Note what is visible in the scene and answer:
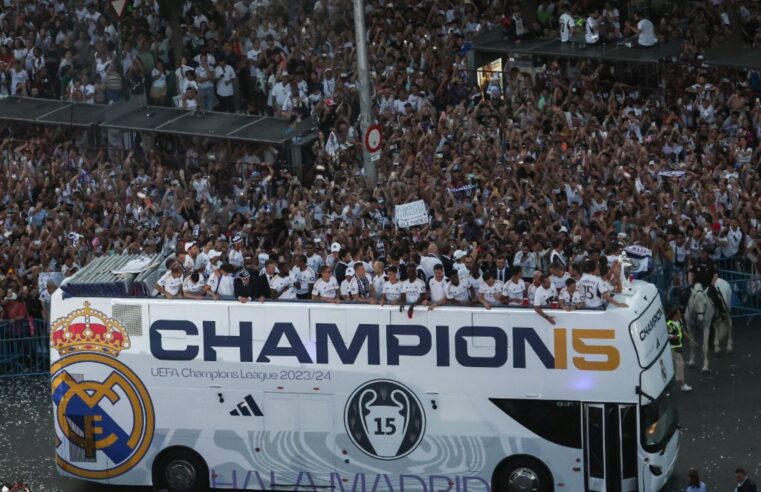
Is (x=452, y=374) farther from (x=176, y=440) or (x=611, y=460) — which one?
(x=176, y=440)

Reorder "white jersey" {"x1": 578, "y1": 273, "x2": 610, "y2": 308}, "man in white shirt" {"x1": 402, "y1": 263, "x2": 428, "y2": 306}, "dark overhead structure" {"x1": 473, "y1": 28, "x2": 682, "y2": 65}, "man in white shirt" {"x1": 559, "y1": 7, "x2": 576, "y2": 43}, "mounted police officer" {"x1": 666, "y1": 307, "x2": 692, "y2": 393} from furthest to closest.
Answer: "man in white shirt" {"x1": 559, "y1": 7, "x2": 576, "y2": 43}
"dark overhead structure" {"x1": 473, "y1": 28, "x2": 682, "y2": 65}
"mounted police officer" {"x1": 666, "y1": 307, "x2": 692, "y2": 393}
"man in white shirt" {"x1": 402, "y1": 263, "x2": 428, "y2": 306}
"white jersey" {"x1": 578, "y1": 273, "x2": 610, "y2": 308}

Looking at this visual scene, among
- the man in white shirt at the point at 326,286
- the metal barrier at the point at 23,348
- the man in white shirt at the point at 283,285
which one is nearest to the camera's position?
the man in white shirt at the point at 326,286

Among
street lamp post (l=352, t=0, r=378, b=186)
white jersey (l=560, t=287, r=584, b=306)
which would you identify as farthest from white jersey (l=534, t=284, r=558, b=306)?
street lamp post (l=352, t=0, r=378, b=186)

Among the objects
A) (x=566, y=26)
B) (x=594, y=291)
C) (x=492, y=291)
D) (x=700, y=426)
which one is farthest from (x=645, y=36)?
(x=594, y=291)

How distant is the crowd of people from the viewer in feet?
84.0

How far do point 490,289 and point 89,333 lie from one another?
17.1 ft

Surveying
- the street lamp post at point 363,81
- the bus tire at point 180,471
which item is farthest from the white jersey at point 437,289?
the street lamp post at point 363,81

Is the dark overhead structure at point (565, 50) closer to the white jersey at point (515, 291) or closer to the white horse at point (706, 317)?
the white horse at point (706, 317)

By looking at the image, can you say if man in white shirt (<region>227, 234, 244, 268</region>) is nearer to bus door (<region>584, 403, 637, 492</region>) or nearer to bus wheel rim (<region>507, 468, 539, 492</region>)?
bus wheel rim (<region>507, 468, 539, 492</region>)

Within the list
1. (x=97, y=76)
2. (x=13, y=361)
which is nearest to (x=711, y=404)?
(x=13, y=361)

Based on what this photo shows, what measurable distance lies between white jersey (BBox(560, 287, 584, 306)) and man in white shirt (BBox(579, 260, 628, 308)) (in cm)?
8

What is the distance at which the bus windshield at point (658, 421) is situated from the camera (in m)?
19.2

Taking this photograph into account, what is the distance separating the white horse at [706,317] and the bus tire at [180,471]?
8424 millimetres

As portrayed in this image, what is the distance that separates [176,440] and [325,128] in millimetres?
13125
